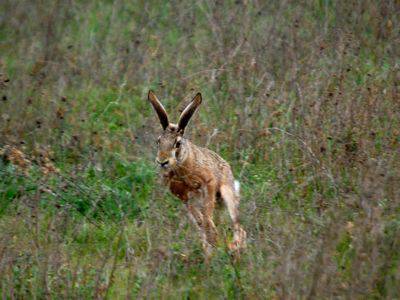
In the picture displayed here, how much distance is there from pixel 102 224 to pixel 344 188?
6.44 feet

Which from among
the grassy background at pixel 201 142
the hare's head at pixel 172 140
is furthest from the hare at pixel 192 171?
the grassy background at pixel 201 142

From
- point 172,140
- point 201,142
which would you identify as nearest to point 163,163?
point 172,140

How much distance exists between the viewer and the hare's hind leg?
270 inches

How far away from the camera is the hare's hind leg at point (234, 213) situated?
270 inches

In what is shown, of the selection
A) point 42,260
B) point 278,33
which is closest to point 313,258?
point 42,260

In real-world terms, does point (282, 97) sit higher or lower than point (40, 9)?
higher

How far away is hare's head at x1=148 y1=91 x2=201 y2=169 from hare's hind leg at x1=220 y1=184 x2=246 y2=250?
499 mm

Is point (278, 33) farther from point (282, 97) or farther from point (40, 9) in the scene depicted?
point (40, 9)

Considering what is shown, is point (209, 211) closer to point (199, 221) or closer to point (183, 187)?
point (183, 187)

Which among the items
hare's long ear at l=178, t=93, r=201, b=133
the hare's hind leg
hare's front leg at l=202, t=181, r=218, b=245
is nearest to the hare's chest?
hare's front leg at l=202, t=181, r=218, b=245

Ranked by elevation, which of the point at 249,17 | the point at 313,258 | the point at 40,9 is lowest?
the point at 40,9

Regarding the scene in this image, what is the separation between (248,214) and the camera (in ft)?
22.9

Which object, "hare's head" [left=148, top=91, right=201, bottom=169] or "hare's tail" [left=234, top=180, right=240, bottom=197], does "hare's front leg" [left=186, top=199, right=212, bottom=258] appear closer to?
"hare's head" [left=148, top=91, right=201, bottom=169]

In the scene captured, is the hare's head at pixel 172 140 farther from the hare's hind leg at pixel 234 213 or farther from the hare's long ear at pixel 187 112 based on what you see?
the hare's hind leg at pixel 234 213
